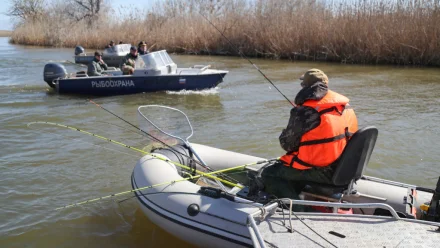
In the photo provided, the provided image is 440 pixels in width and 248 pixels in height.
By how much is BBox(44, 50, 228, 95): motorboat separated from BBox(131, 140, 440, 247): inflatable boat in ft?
22.1

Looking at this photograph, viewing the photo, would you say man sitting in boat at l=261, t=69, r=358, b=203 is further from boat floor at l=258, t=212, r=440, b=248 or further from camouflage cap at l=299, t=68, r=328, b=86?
boat floor at l=258, t=212, r=440, b=248

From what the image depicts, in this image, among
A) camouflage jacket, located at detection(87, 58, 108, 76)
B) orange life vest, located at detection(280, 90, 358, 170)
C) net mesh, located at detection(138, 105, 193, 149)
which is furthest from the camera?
camouflage jacket, located at detection(87, 58, 108, 76)

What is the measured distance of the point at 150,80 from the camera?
11.3 m

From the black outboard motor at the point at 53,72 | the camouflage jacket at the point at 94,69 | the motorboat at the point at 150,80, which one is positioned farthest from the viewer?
the black outboard motor at the point at 53,72

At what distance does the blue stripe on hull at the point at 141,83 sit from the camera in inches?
443

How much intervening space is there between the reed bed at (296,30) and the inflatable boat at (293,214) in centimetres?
1110

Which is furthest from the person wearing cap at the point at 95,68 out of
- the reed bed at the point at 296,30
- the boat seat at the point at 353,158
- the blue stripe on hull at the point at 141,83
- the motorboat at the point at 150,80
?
the boat seat at the point at 353,158

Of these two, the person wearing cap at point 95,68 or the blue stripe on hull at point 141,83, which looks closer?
the blue stripe on hull at point 141,83

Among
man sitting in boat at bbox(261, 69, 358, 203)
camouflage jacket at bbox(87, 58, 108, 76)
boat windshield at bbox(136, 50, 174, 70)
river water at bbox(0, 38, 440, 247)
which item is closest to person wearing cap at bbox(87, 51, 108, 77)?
camouflage jacket at bbox(87, 58, 108, 76)

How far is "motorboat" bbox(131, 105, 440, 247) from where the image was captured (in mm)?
2902

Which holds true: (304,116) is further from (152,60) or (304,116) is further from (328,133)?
(152,60)

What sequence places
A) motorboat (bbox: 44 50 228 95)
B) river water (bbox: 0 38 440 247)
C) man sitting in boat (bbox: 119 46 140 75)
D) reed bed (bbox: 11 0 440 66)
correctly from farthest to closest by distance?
reed bed (bbox: 11 0 440 66) < man sitting in boat (bbox: 119 46 140 75) < motorboat (bbox: 44 50 228 95) < river water (bbox: 0 38 440 247)

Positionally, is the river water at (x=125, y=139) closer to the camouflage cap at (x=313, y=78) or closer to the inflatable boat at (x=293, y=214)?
the inflatable boat at (x=293, y=214)

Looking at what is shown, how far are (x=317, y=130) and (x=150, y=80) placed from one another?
8.57 meters
